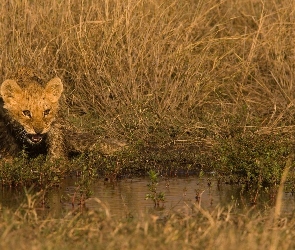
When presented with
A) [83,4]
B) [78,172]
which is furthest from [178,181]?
[83,4]

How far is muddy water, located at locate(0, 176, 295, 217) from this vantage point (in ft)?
27.8

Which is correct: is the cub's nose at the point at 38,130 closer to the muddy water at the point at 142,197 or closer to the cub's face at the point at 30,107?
the cub's face at the point at 30,107

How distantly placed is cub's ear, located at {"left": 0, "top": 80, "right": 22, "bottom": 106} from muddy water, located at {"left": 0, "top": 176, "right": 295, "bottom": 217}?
1.12 meters

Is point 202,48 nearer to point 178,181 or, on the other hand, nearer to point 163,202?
point 178,181

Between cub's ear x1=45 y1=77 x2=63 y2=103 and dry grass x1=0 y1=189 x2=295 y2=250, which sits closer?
dry grass x1=0 y1=189 x2=295 y2=250

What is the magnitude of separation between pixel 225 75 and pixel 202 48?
0.53 m

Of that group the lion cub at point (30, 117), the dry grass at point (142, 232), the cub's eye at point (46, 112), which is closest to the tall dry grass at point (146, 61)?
the lion cub at point (30, 117)

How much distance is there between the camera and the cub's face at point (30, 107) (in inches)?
404

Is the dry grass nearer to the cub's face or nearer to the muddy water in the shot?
the muddy water

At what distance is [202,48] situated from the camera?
43.9ft

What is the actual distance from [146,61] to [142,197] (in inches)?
159

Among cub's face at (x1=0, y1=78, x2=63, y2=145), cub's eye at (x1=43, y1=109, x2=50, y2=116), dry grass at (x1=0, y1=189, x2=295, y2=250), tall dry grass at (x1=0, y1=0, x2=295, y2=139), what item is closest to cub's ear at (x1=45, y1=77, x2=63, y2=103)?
cub's face at (x1=0, y1=78, x2=63, y2=145)

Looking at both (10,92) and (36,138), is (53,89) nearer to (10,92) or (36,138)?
(10,92)

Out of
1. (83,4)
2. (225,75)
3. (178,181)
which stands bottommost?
(178,181)
